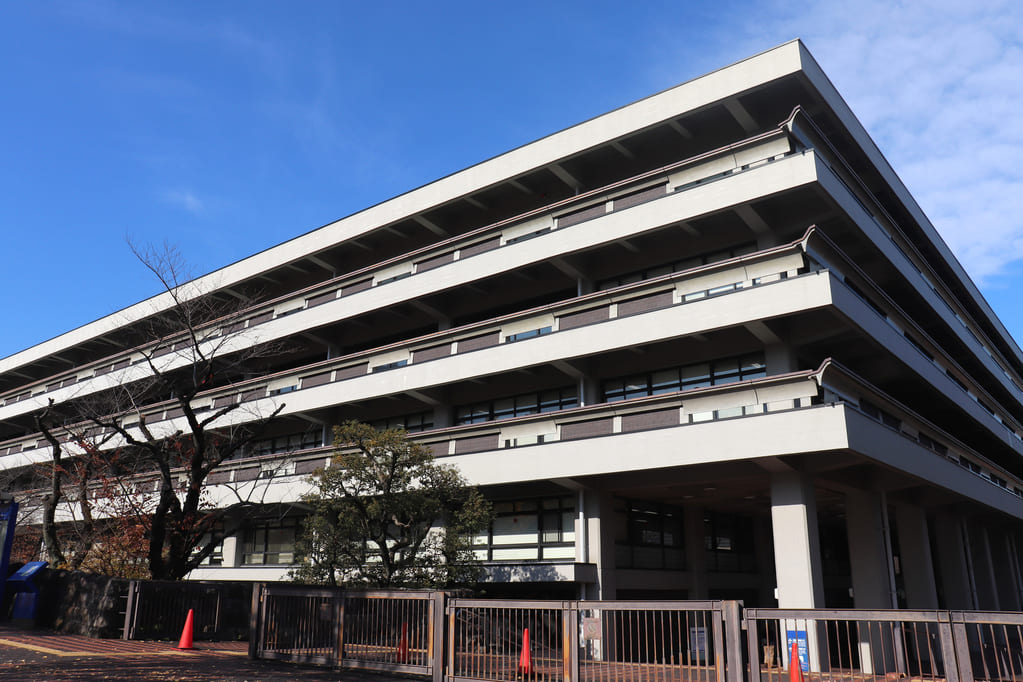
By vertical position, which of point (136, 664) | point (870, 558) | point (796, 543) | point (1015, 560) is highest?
point (1015, 560)

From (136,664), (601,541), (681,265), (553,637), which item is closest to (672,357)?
(681,265)

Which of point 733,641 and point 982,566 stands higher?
point 982,566

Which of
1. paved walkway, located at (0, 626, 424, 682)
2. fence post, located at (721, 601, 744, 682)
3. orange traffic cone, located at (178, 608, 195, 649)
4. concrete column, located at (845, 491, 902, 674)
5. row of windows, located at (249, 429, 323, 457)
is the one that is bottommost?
paved walkway, located at (0, 626, 424, 682)

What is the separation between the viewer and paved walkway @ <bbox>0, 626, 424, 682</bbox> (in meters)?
12.4

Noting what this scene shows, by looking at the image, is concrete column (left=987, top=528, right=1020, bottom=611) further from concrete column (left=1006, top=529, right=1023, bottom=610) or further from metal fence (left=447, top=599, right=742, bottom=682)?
metal fence (left=447, top=599, right=742, bottom=682)

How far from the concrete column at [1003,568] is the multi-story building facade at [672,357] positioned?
27.1ft

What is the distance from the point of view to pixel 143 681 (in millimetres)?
11773

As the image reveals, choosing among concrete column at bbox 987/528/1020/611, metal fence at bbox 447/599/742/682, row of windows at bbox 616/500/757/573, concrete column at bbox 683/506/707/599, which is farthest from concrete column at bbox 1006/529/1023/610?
metal fence at bbox 447/599/742/682

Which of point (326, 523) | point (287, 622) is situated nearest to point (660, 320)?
point (326, 523)

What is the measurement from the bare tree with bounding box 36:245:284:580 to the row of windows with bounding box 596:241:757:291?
12463 mm

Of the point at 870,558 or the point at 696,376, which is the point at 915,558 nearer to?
the point at 870,558

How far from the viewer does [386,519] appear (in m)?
22.2

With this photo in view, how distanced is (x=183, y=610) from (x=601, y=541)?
12173 millimetres

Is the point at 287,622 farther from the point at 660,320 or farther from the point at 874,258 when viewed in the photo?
the point at 874,258
